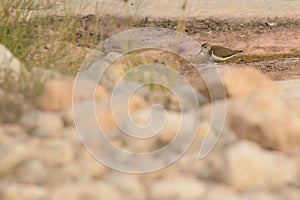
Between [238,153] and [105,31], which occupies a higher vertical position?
[105,31]

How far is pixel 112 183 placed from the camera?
3652 millimetres

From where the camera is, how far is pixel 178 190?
3582mm

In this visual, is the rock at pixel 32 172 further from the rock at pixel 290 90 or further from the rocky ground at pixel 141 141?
the rock at pixel 290 90

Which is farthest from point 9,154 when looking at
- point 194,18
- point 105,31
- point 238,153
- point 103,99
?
point 194,18

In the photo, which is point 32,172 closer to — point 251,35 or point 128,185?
point 128,185

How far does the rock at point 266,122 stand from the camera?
3.98 meters

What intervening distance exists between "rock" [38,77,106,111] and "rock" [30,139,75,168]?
1.07ft

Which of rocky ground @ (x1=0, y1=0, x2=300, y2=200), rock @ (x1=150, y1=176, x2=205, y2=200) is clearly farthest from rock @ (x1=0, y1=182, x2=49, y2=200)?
rock @ (x1=150, y1=176, x2=205, y2=200)

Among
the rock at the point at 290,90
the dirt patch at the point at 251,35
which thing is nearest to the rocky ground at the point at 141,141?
the rock at the point at 290,90

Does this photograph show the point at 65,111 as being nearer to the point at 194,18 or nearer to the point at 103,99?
the point at 103,99

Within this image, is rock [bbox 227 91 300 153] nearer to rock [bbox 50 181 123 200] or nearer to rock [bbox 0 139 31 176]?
rock [bbox 50 181 123 200]

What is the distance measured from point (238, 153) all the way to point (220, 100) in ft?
1.84

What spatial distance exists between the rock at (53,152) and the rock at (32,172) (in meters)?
0.05

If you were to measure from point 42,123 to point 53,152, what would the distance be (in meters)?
0.32
